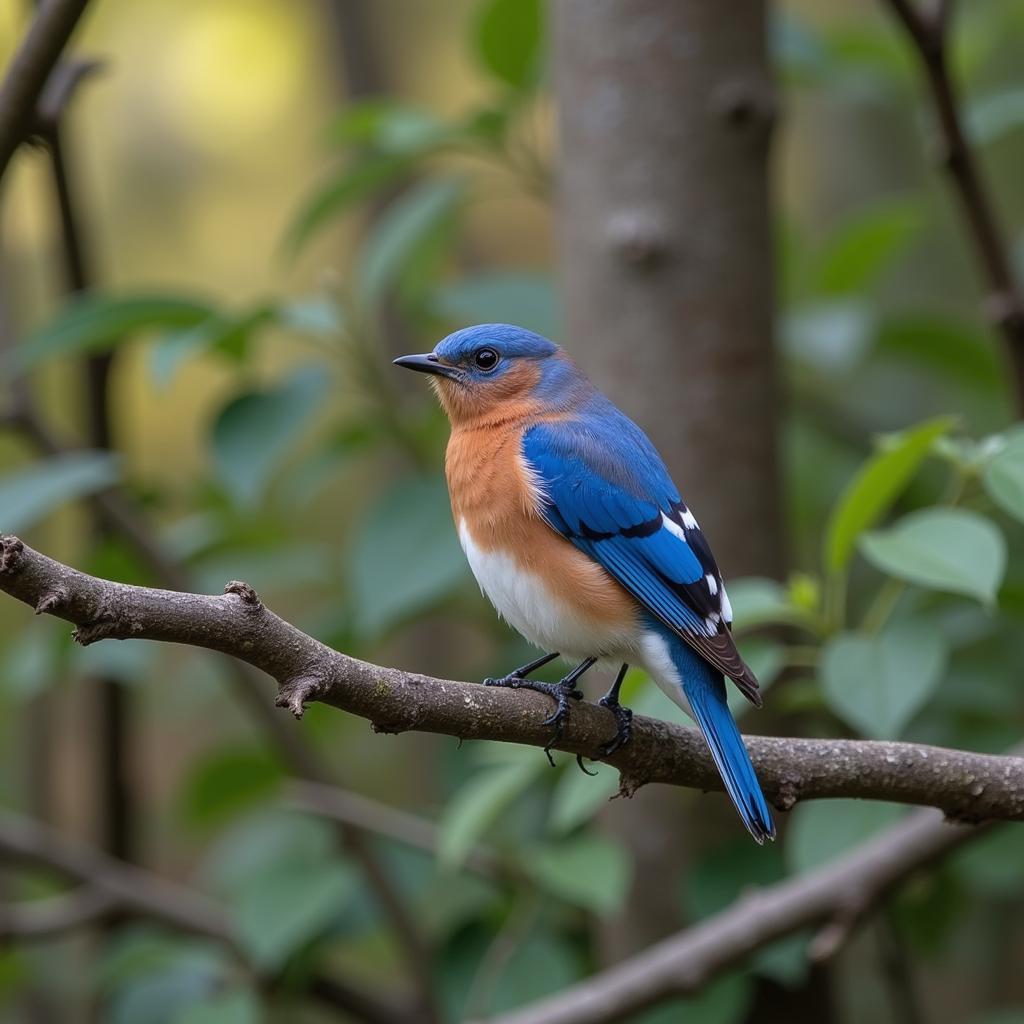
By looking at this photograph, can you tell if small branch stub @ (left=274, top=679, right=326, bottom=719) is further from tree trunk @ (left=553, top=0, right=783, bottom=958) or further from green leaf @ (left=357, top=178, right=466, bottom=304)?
green leaf @ (left=357, top=178, right=466, bottom=304)

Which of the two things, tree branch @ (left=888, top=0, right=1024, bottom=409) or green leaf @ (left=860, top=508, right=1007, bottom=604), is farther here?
tree branch @ (left=888, top=0, right=1024, bottom=409)

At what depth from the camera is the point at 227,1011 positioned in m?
4.08

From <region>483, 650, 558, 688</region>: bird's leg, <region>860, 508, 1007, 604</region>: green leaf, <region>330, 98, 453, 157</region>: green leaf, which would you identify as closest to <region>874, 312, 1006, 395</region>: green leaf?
<region>330, 98, 453, 157</region>: green leaf

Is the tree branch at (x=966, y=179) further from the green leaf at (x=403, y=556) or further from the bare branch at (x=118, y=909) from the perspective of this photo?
the bare branch at (x=118, y=909)

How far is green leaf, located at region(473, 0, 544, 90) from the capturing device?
437 cm

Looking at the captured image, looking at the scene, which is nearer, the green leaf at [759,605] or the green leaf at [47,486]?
the green leaf at [759,605]

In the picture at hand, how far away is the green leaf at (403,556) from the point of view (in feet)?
12.5

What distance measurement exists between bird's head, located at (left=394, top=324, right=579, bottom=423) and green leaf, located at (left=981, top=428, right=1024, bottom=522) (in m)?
1.31

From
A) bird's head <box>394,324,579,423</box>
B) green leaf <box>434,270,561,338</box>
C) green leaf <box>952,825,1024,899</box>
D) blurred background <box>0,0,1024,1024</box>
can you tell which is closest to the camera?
blurred background <box>0,0,1024,1024</box>

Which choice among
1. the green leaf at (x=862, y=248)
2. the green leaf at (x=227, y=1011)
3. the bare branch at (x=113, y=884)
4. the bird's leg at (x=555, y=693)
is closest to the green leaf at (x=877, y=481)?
the bird's leg at (x=555, y=693)

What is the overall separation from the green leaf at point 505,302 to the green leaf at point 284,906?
180 centimetres

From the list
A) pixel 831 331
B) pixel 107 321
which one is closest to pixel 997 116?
pixel 831 331

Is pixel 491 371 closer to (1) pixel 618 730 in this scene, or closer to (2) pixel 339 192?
(2) pixel 339 192

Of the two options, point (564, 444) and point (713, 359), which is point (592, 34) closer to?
point (713, 359)
